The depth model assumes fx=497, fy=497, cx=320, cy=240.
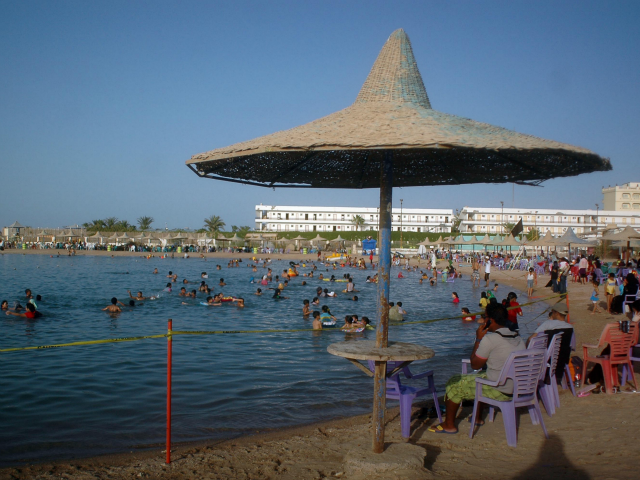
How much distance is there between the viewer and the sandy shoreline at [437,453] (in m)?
4.16

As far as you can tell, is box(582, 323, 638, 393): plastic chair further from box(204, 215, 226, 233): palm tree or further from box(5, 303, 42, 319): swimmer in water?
box(204, 215, 226, 233): palm tree

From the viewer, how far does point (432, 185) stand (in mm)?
6527

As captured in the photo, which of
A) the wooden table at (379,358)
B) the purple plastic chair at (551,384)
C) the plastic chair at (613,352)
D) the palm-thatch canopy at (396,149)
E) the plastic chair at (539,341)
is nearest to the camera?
the palm-thatch canopy at (396,149)

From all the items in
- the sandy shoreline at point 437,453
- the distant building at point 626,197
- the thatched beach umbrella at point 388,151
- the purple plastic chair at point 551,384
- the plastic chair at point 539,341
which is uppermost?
the distant building at point 626,197

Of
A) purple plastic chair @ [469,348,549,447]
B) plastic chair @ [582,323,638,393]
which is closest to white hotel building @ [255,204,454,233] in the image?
plastic chair @ [582,323,638,393]

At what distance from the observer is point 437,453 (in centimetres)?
461

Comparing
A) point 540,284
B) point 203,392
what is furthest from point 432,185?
point 540,284

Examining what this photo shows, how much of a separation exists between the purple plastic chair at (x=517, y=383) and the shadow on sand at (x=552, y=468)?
11.2 inches

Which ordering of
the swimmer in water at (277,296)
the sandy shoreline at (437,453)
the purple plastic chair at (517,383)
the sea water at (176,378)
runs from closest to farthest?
the sandy shoreline at (437,453)
the purple plastic chair at (517,383)
the sea water at (176,378)
the swimmer in water at (277,296)

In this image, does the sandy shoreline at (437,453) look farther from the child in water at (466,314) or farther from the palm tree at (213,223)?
the palm tree at (213,223)

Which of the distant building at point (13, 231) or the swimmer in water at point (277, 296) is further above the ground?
the distant building at point (13, 231)

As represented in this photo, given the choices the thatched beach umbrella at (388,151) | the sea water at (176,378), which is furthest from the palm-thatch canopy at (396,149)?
the sea water at (176,378)

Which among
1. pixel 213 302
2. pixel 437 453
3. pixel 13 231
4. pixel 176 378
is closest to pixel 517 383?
pixel 437 453

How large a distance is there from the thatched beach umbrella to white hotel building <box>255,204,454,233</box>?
86779 mm
